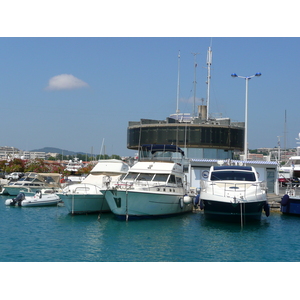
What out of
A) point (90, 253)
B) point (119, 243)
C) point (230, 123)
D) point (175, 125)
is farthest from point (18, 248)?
point (230, 123)

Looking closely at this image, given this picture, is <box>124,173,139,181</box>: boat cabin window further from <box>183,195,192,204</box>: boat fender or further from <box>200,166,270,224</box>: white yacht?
<box>200,166,270,224</box>: white yacht

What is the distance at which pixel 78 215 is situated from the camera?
3048 cm

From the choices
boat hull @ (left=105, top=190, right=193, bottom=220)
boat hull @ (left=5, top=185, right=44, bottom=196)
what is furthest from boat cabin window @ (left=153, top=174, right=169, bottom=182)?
boat hull @ (left=5, top=185, right=44, bottom=196)

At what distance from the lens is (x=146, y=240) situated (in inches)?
828

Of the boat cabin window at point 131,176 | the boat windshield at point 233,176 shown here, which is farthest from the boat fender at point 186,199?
the boat cabin window at point 131,176

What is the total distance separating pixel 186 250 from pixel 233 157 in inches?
1373

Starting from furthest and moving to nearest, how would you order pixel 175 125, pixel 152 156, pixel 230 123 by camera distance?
1. pixel 230 123
2. pixel 175 125
3. pixel 152 156

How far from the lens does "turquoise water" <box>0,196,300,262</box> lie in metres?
17.7

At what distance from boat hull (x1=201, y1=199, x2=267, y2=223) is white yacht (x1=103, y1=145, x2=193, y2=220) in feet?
10.4

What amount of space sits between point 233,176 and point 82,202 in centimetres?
1132

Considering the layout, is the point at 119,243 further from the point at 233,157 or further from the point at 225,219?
the point at 233,157

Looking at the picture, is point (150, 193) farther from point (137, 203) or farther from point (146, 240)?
point (146, 240)

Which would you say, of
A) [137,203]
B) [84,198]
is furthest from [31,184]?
[137,203]

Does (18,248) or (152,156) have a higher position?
(152,156)
